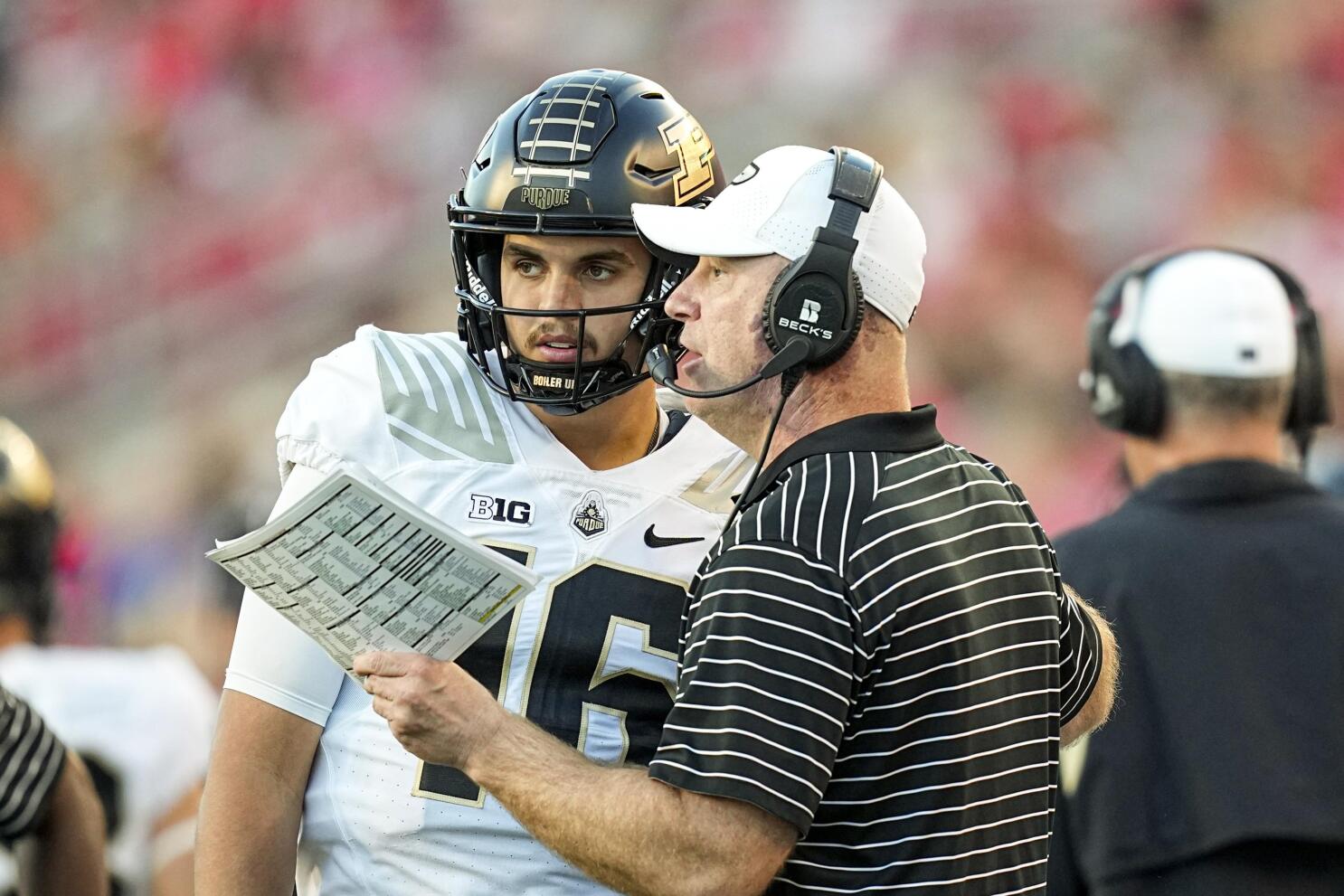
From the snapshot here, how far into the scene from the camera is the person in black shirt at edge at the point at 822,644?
63.5 inches

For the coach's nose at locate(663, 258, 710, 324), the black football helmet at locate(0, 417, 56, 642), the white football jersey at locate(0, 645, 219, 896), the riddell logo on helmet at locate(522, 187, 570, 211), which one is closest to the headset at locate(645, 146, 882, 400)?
the coach's nose at locate(663, 258, 710, 324)

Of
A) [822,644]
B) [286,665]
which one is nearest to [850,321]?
[822,644]

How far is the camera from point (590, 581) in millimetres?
2051

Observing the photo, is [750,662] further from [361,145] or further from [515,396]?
[361,145]

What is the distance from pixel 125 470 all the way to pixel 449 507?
6749mm

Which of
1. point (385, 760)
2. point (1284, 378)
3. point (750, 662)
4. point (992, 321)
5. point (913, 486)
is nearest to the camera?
point (750, 662)

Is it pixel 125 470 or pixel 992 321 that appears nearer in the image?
pixel 992 321

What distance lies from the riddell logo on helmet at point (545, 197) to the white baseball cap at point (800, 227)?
25 centimetres

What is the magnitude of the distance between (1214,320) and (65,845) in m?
1.93

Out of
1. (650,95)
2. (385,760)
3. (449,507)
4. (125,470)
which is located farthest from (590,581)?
(125,470)

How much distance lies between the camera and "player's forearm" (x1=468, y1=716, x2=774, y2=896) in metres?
1.60

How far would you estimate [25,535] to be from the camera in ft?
10.1

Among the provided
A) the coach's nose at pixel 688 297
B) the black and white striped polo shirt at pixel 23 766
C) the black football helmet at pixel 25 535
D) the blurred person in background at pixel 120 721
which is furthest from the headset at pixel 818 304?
the blurred person in background at pixel 120 721

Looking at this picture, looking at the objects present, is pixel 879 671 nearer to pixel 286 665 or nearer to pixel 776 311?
pixel 776 311
